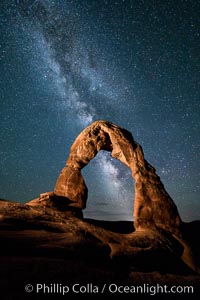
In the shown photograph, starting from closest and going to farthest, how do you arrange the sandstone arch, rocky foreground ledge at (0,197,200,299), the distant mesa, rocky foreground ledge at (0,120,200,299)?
rocky foreground ledge at (0,197,200,299) → rocky foreground ledge at (0,120,200,299) → the distant mesa → the sandstone arch

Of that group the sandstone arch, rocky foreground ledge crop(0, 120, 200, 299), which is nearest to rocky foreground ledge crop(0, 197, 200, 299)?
rocky foreground ledge crop(0, 120, 200, 299)

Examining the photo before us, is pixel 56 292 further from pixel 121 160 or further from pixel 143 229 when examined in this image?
pixel 121 160

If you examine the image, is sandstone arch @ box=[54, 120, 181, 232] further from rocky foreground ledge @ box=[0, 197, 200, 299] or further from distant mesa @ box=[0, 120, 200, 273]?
rocky foreground ledge @ box=[0, 197, 200, 299]

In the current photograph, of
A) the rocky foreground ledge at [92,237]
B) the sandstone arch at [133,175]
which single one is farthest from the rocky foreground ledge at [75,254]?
the sandstone arch at [133,175]

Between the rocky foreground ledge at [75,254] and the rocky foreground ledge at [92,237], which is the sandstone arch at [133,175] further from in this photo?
the rocky foreground ledge at [75,254]

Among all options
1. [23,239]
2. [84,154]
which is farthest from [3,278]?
[84,154]

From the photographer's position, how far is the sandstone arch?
8586 mm

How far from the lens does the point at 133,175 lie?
9.62 metres

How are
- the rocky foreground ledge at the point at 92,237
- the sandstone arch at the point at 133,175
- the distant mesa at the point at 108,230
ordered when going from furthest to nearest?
1. the sandstone arch at the point at 133,175
2. the distant mesa at the point at 108,230
3. the rocky foreground ledge at the point at 92,237

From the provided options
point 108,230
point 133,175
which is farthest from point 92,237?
point 133,175

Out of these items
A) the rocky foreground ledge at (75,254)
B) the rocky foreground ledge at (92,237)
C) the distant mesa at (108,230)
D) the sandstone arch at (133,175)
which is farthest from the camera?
the sandstone arch at (133,175)

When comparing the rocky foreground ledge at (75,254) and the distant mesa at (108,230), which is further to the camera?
the distant mesa at (108,230)

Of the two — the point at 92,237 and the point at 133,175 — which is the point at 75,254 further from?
the point at 133,175

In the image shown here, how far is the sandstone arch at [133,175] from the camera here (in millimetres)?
8586
